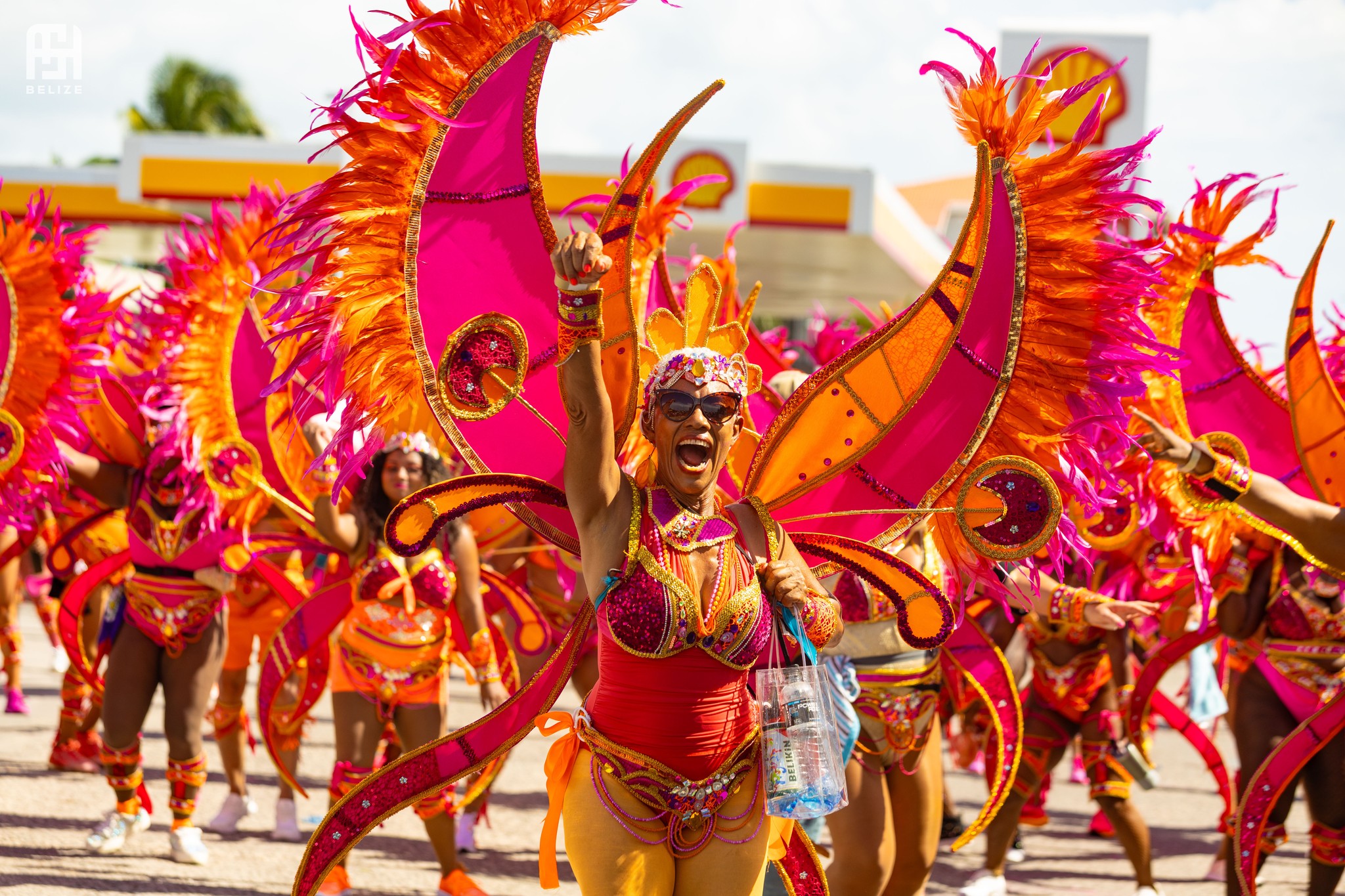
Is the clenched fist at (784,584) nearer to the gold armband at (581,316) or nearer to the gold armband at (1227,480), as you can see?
the gold armband at (581,316)

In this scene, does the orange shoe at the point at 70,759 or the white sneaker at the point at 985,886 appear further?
the orange shoe at the point at 70,759

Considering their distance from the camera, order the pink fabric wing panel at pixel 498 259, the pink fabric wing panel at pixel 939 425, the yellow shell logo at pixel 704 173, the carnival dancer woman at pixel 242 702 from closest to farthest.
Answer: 1. the pink fabric wing panel at pixel 498 259
2. the pink fabric wing panel at pixel 939 425
3. the carnival dancer woman at pixel 242 702
4. the yellow shell logo at pixel 704 173

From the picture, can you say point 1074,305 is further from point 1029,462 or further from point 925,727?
point 925,727

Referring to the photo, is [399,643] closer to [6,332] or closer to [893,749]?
[6,332]

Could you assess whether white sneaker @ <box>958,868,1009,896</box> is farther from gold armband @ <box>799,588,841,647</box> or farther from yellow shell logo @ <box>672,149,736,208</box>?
yellow shell logo @ <box>672,149,736,208</box>

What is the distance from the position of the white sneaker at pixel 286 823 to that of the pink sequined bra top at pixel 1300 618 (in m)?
4.56

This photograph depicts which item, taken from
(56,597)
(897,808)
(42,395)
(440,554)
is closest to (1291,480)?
(897,808)

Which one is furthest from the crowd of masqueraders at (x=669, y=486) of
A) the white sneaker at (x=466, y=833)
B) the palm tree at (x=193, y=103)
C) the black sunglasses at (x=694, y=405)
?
the palm tree at (x=193, y=103)

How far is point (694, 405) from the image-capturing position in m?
3.24

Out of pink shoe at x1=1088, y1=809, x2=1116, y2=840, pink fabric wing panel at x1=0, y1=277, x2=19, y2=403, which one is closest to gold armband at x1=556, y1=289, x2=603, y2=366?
pink fabric wing panel at x1=0, y1=277, x2=19, y2=403

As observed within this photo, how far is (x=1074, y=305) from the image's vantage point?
139 inches

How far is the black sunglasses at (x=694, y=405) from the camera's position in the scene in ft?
10.6

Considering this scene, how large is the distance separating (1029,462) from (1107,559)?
12.1ft

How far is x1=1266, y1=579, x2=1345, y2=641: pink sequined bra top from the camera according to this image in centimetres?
531
